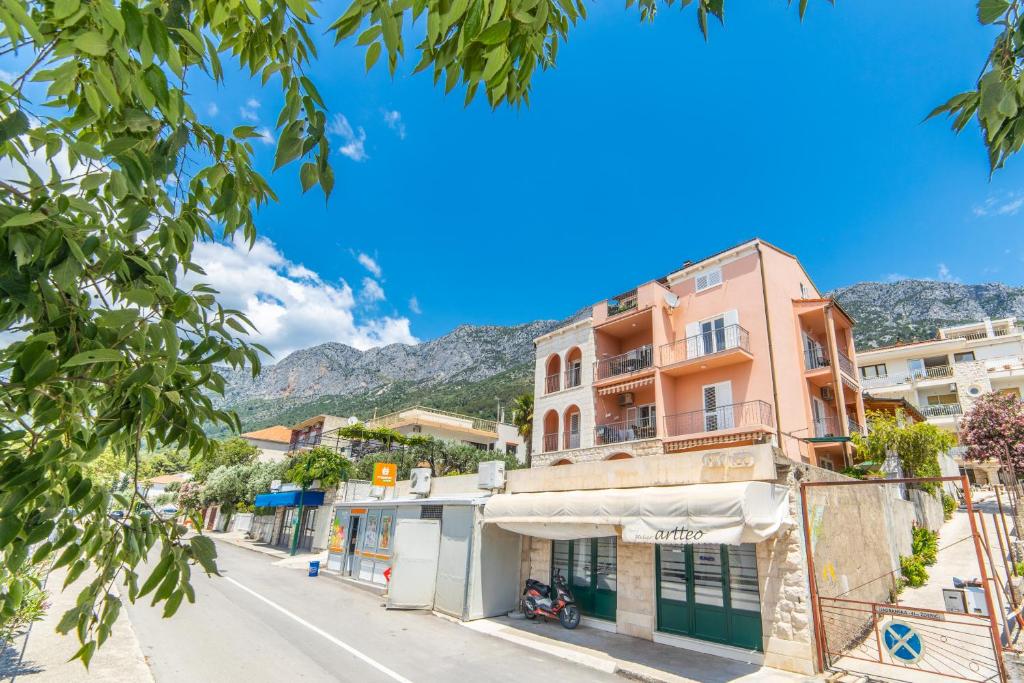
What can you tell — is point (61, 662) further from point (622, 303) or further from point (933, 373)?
point (933, 373)

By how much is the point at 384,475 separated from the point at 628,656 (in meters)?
13.4

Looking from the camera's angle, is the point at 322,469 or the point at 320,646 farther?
the point at 322,469

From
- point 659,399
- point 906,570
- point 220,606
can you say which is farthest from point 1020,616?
point 220,606

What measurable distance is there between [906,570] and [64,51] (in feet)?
57.8

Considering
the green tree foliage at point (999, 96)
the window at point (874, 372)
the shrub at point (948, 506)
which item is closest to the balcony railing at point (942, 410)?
the window at point (874, 372)

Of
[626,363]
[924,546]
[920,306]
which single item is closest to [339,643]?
[924,546]

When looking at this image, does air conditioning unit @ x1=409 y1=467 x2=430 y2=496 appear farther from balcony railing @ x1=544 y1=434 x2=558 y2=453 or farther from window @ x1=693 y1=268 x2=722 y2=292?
window @ x1=693 y1=268 x2=722 y2=292

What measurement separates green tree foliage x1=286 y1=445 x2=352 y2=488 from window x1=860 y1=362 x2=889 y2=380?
41.8 meters

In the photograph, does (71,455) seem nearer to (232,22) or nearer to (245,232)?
(245,232)

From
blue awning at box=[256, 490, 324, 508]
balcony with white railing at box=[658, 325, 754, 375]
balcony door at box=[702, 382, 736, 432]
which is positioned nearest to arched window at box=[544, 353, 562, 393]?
balcony with white railing at box=[658, 325, 754, 375]

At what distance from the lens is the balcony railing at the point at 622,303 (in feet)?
76.2

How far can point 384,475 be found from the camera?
2023 centimetres

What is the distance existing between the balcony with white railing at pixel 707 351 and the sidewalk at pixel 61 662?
18.3 m

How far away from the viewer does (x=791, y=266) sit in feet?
69.8
